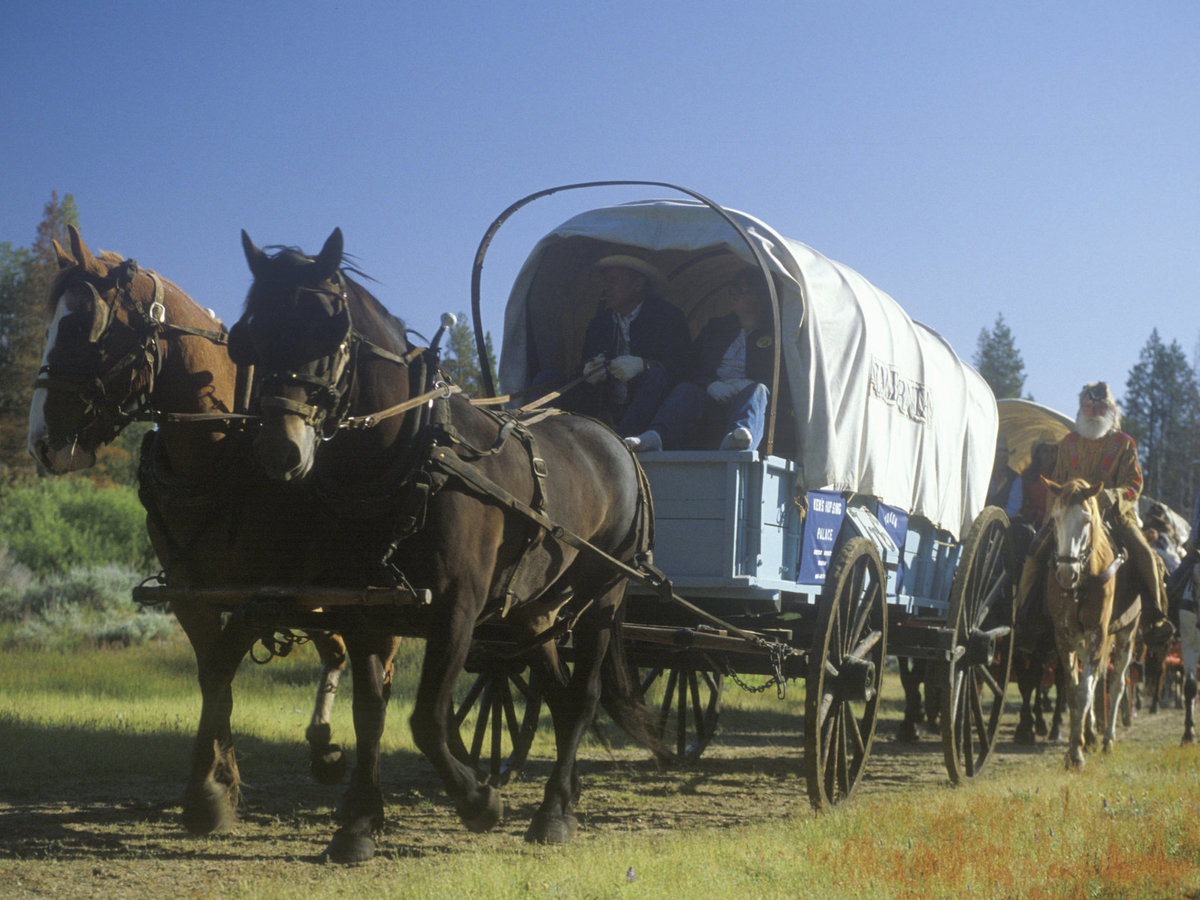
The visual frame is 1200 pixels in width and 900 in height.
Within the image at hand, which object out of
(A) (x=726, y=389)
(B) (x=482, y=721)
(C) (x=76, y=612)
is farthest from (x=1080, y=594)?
(C) (x=76, y=612)

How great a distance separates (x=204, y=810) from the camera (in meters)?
4.79

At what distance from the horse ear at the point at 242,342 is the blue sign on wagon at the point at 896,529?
4351 millimetres

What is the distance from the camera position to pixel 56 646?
15461mm

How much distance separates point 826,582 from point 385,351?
2.91 metres

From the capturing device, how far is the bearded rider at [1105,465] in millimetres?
9789

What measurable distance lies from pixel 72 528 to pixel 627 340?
19.0m

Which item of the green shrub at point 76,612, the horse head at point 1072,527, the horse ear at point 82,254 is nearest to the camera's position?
the horse ear at point 82,254

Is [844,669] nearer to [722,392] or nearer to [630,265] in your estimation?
[722,392]

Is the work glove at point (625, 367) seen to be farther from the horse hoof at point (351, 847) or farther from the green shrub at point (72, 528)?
the green shrub at point (72, 528)

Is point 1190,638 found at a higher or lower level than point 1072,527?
lower

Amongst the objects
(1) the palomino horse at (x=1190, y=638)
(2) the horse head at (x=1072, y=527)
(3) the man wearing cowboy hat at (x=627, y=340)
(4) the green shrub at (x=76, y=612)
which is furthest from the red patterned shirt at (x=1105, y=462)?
(4) the green shrub at (x=76, y=612)

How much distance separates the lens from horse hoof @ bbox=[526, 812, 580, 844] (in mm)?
5441

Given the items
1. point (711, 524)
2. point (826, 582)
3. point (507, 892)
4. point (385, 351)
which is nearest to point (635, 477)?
point (711, 524)

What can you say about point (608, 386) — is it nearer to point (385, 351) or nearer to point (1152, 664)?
point (385, 351)
